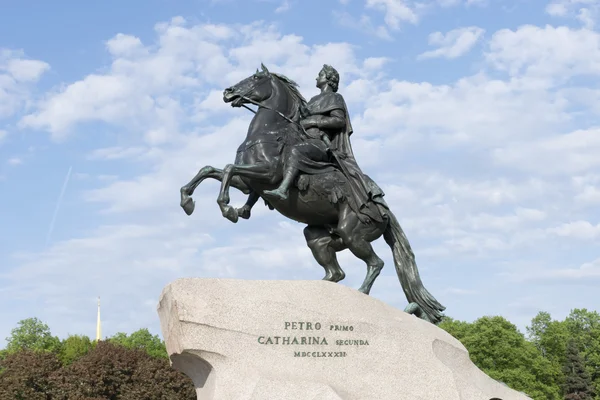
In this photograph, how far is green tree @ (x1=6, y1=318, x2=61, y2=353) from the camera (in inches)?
1704

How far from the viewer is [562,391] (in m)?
39.8

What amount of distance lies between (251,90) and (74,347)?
1273 inches

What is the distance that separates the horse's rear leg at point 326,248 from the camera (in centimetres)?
1170

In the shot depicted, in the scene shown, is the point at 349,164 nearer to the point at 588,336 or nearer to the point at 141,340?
the point at 588,336

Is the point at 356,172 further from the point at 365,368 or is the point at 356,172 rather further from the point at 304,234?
the point at 365,368

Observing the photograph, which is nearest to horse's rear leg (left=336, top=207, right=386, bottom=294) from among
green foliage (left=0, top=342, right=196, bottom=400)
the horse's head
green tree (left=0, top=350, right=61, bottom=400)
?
the horse's head

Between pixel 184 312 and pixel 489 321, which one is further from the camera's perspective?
pixel 489 321

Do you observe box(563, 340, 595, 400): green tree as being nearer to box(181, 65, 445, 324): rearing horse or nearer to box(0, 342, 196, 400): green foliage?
box(0, 342, 196, 400): green foliage

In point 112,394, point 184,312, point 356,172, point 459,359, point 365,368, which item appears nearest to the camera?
point 184,312

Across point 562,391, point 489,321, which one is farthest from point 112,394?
point 562,391

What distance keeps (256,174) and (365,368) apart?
3.04 meters

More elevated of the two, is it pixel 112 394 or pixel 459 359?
pixel 112 394

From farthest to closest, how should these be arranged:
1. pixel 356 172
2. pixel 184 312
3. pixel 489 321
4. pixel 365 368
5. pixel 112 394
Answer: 1. pixel 489 321
2. pixel 112 394
3. pixel 356 172
4. pixel 365 368
5. pixel 184 312

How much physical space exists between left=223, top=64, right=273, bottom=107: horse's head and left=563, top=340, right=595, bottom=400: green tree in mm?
32396
